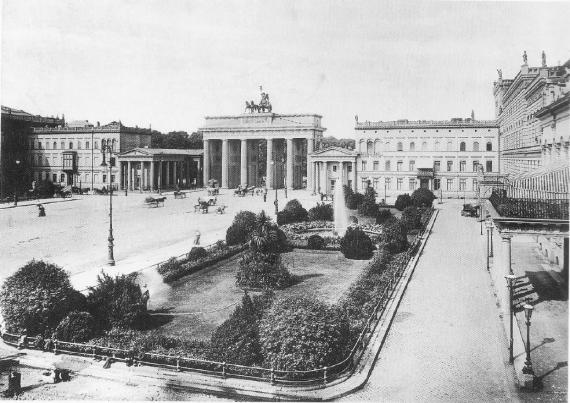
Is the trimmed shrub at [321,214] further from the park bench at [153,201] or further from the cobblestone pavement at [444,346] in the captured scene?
the park bench at [153,201]

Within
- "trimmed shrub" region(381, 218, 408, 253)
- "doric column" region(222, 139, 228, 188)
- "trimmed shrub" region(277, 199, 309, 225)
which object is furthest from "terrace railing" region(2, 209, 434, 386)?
"doric column" region(222, 139, 228, 188)

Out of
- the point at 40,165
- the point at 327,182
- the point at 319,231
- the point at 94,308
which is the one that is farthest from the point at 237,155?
the point at 94,308

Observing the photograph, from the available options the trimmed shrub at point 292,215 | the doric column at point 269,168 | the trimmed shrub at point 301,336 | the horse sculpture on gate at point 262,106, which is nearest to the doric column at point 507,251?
the trimmed shrub at point 301,336

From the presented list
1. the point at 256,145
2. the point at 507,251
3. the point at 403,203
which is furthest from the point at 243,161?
the point at 507,251

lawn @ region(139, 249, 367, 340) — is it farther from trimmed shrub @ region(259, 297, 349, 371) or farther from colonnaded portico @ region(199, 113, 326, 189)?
colonnaded portico @ region(199, 113, 326, 189)

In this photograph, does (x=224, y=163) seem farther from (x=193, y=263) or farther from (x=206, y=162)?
(x=193, y=263)

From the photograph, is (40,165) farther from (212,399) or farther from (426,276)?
(212,399)
